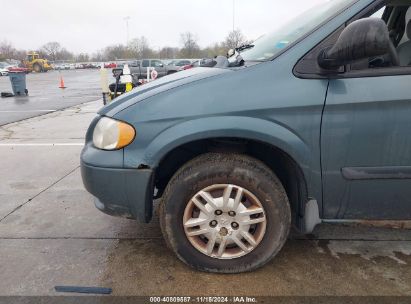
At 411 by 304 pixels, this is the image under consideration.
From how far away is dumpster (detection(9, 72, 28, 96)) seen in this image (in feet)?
52.8

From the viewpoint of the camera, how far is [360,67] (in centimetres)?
213

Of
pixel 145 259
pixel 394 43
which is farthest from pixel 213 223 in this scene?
pixel 394 43

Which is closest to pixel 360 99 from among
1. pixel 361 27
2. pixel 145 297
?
pixel 361 27

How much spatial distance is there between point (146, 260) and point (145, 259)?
0.02 m

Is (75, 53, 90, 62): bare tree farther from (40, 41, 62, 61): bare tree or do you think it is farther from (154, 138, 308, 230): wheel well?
(154, 138, 308, 230): wheel well

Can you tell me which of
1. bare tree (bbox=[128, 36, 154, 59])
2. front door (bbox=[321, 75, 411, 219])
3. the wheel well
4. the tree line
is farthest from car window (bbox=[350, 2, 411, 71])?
bare tree (bbox=[128, 36, 154, 59])

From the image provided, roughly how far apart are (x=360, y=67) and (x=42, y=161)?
4570 mm

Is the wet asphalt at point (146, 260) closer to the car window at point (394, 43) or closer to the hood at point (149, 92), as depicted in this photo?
the hood at point (149, 92)

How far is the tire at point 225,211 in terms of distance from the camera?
224cm

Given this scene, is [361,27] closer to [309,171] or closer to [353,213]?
[309,171]

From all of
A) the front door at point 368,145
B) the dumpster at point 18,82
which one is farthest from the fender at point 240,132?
the dumpster at point 18,82

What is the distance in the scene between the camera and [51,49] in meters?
97.2

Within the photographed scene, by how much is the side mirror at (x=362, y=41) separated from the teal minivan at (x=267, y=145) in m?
0.01

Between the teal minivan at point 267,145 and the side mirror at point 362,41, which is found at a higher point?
the side mirror at point 362,41
